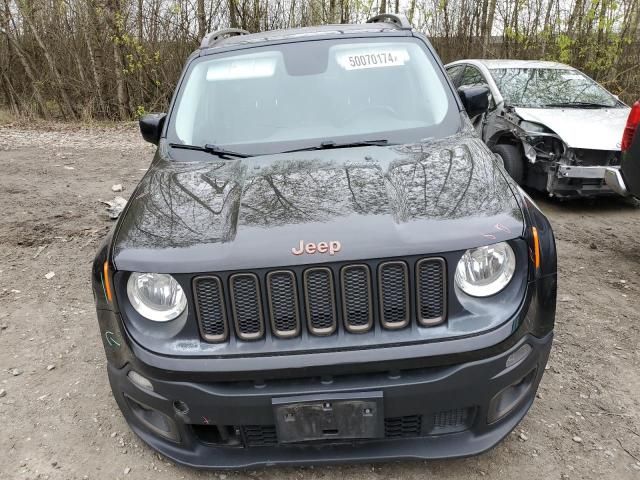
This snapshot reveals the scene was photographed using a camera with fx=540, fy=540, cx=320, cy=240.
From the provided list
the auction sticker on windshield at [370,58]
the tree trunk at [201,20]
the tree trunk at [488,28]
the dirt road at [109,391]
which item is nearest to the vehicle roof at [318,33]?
the auction sticker on windshield at [370,58]

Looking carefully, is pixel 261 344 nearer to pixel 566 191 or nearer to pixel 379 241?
pixel 379 241

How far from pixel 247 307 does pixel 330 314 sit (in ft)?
1.01

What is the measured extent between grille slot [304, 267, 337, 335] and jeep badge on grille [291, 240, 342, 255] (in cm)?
7

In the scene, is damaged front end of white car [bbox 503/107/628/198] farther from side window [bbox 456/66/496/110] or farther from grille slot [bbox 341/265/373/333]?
grille slot [bbox 341/265/373/333]

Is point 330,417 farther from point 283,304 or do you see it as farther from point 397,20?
point 397,20

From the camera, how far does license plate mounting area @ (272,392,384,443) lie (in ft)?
6.44

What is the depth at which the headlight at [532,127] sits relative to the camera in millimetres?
5769

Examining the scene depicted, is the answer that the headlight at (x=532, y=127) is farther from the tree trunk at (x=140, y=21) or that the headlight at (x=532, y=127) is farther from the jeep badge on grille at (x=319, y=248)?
the tree trunk at (x=140, y=21)

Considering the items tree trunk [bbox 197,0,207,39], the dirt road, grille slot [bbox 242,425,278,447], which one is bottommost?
the dirt road

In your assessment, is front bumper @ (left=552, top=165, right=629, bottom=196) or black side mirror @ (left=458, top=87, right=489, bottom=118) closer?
black side mirror @ (left=458, top=87, right=489, bottom=118)

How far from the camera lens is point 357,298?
1.98 metres

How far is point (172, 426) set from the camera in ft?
7.20

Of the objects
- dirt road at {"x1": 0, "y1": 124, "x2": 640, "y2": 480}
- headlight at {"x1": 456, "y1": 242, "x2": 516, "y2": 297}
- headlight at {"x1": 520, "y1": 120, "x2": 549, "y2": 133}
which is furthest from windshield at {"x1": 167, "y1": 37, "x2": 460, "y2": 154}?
headlight at {"x1": 520, "y1": 120, "x2": 549, "y2": 133}

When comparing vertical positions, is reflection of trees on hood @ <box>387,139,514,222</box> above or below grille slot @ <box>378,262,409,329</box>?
above
